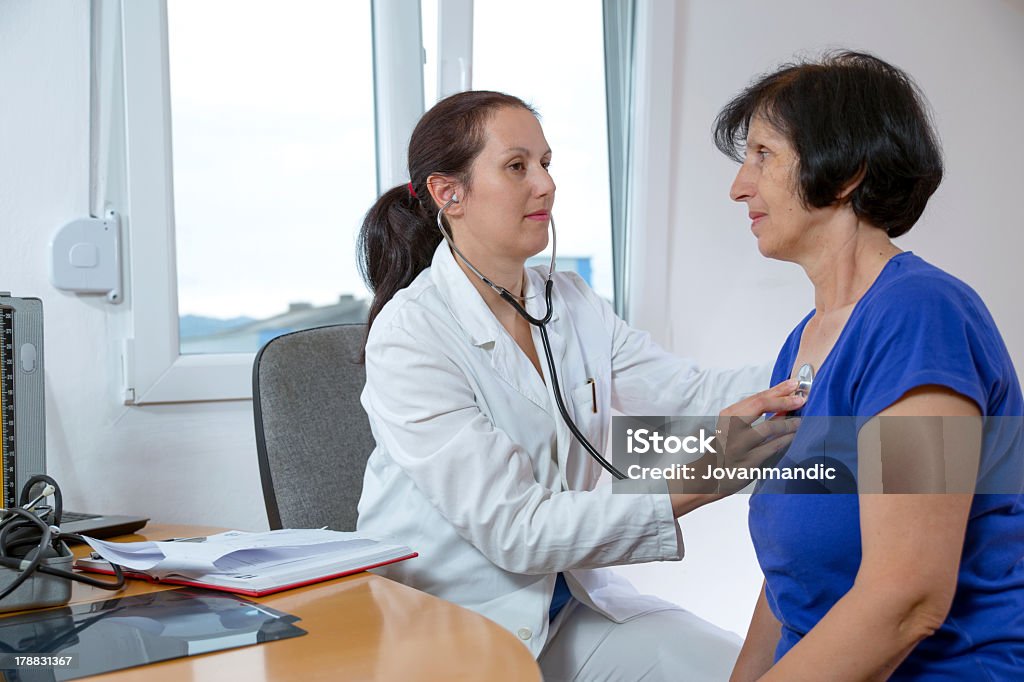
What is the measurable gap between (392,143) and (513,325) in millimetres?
806

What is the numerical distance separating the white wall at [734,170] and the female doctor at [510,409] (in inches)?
34.3

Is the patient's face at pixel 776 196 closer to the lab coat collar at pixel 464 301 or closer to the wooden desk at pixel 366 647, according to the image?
the lab coat collar at pixel 464 301

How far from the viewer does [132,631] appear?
96 centimetres

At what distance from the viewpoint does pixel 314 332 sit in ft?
5.90

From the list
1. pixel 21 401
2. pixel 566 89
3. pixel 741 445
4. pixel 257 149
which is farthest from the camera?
pixel 566 89

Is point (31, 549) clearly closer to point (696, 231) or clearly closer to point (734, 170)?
point (696, 231)

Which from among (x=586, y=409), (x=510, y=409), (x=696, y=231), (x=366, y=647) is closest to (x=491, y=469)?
Answer: (x=510, y=409)

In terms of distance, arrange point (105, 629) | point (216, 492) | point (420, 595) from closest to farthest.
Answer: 1. point (105, 629)
2. point (420, 595)
3. point (216, 492)

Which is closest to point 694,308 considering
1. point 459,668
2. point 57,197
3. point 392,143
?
point 392,143

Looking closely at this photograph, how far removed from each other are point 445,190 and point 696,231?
1115 millimetres

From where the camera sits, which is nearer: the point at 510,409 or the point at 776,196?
the point at 776,196

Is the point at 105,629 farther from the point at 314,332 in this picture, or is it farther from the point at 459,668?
the point at 314,332

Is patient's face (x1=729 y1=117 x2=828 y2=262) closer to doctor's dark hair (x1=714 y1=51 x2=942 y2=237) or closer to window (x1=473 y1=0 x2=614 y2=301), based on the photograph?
doctor's dark hair (x1=714 y1=51 x2=942 y2=237)

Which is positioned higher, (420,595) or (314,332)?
(314,332)
